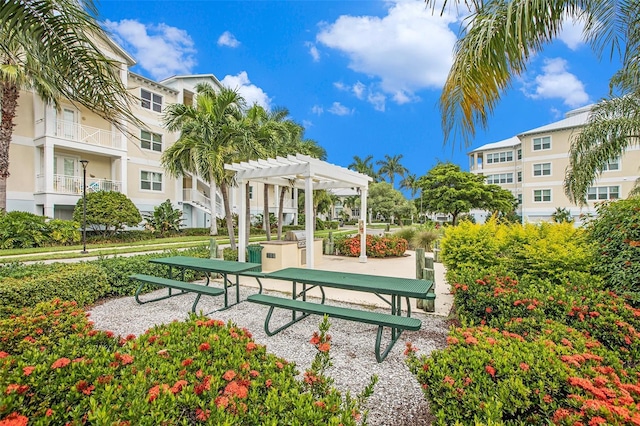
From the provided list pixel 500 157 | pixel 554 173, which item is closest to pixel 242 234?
pixel 554 173

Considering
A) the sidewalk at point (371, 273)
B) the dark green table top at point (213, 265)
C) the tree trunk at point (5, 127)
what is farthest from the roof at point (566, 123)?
the tree trunk at point (5, 127)

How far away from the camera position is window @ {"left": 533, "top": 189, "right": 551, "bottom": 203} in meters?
32.1

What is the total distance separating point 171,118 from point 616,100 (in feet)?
50.9

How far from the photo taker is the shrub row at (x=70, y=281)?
5.11 meters

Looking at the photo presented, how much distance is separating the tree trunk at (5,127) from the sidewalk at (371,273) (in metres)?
15.0

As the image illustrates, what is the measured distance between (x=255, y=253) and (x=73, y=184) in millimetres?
15771

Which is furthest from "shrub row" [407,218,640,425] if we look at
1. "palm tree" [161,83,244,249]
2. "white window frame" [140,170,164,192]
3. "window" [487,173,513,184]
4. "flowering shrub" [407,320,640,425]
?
"window" [487,173,513,184]

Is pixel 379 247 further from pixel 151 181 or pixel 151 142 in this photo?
pixel 151 142

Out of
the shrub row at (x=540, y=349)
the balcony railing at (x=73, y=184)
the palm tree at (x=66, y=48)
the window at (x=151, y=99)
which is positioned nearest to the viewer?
the shrub row at (x=540, y=349)

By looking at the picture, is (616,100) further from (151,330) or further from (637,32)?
(151,330)

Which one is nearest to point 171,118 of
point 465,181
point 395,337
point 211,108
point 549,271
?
point 211,108

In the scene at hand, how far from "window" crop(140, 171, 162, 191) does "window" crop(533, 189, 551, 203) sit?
36299 mm

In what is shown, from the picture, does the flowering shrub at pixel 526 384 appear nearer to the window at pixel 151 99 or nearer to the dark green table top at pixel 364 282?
the dark green table top at pixel 364 282

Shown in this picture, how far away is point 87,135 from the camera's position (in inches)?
754
